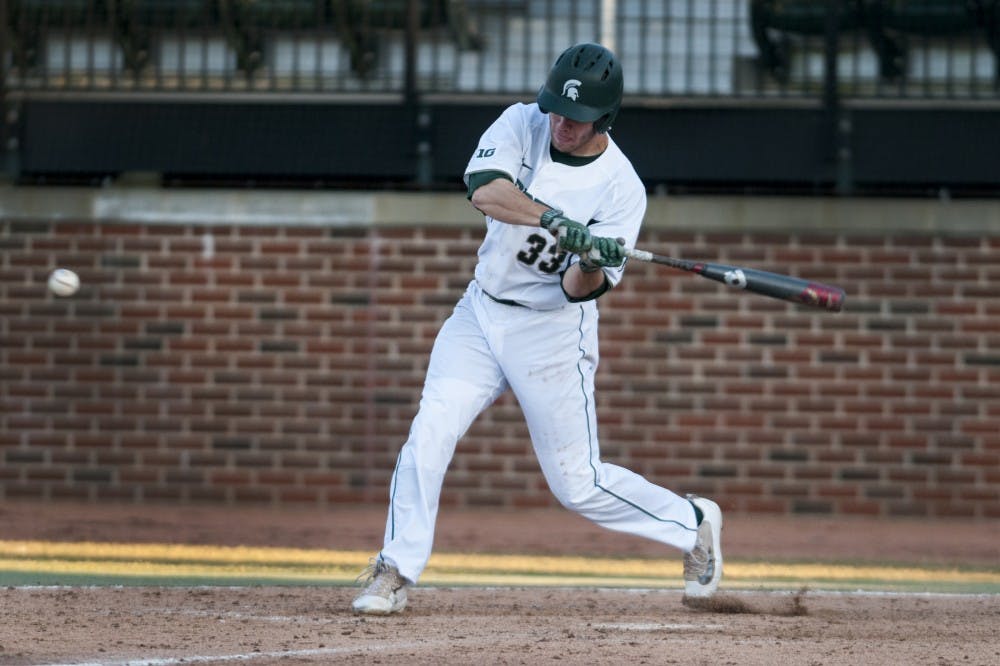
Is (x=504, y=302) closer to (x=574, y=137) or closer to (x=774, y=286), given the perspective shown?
(x=574, y=137)

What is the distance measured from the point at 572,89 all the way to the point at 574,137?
22 centimetres

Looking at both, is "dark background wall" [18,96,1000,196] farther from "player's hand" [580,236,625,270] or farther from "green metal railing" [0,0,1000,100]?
"player's hand" [580,236,625,270]

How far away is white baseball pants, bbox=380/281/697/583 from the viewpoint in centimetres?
588

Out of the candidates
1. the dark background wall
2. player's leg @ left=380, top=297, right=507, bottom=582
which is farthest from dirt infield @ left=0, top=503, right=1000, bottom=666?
the dark background wall

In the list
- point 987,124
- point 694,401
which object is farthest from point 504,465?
point 987,124

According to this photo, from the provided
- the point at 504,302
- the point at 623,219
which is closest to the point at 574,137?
the point at 623,219

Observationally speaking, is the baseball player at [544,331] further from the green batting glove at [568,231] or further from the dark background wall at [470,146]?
the dark background wall at [470,146]

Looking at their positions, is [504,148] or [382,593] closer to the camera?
[382,593]

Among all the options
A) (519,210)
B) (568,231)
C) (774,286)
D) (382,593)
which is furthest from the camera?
(774,286)

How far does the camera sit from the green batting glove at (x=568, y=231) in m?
5.54

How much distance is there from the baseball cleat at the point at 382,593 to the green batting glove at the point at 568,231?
4.28ft

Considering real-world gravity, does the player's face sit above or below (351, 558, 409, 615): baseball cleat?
above

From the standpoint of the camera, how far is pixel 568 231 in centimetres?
555

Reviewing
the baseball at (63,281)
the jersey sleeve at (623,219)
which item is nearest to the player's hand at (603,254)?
the jersey sleeve at (623,219)
